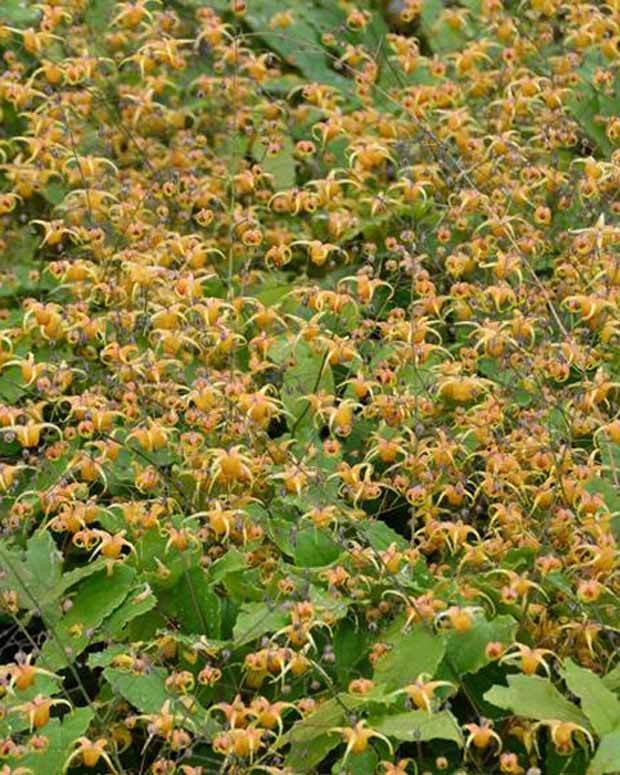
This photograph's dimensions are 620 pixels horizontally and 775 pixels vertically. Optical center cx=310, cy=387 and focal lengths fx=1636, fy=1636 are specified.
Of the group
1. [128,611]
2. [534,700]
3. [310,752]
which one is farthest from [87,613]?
[534,700]

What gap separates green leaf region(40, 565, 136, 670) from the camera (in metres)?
3.46

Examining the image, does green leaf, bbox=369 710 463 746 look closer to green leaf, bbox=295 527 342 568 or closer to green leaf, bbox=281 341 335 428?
green leaf, bbox=295 527 342 568

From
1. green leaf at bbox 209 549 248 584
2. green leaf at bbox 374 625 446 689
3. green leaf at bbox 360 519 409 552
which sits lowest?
green leaf at bbox 209 549 248 584

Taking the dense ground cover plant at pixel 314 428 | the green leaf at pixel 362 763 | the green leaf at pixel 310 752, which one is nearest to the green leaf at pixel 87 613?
the dense ground cover plant at pixel 314 428

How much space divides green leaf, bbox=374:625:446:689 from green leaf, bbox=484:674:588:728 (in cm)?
14

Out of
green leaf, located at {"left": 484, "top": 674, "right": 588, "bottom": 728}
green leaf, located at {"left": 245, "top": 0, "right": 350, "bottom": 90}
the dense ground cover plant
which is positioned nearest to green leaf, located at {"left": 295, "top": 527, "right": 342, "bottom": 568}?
the dense ground cover plant

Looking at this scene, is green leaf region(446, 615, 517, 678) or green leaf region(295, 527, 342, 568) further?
green leaf region(295, 527, 342, 568)

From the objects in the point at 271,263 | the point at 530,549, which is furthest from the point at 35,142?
the point at 530,549

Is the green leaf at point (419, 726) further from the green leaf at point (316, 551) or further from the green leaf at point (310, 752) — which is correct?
the green leaf at point (316, 551)

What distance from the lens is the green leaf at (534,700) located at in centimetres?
308

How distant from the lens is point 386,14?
630 cm

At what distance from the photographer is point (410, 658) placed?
3.26 metres

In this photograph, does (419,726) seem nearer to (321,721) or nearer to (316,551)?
(321,721)

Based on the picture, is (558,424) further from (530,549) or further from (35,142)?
(35,142)
